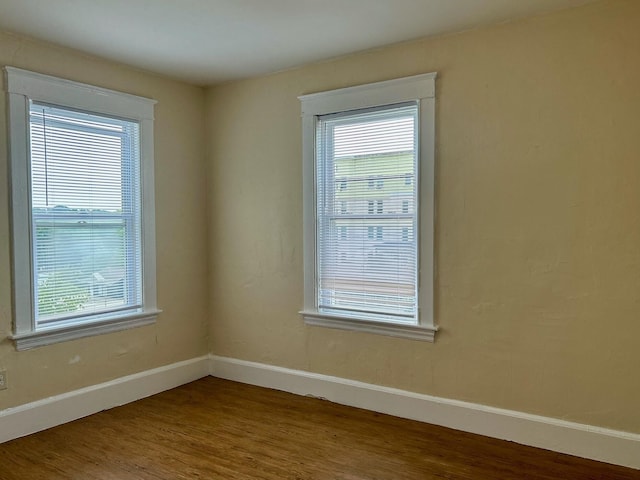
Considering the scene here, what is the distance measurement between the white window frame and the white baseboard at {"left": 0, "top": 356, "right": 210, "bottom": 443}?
1.26 m

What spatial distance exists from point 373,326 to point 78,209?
228 cm

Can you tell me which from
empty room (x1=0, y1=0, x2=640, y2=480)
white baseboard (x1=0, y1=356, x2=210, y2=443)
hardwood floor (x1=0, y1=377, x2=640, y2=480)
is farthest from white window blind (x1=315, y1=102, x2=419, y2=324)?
white baseboard (x1=0, y1=356, x2=210, y2=443)

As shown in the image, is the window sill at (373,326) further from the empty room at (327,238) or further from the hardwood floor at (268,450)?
the hardwood floor at (268,450)

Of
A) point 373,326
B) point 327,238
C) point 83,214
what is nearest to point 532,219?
point 373,326

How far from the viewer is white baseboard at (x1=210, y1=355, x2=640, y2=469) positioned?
8.80ft

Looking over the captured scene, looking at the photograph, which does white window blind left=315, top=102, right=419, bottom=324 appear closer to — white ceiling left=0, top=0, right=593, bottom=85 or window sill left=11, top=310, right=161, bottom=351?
white ceiling left=0, top=0, right=593, bottom=85

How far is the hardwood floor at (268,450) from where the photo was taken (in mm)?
2600

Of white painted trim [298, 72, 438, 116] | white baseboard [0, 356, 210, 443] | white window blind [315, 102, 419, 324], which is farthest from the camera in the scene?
white window blind [315, 102, 419, 324]

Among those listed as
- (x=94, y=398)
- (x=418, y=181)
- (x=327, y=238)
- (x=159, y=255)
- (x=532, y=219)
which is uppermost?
(x=418, y=181)

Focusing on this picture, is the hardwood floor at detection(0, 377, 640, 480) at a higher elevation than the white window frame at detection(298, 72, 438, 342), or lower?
lower

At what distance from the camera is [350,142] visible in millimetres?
3533

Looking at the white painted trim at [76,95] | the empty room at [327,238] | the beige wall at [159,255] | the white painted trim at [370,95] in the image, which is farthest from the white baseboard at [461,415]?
the white painted trim at [76,95]

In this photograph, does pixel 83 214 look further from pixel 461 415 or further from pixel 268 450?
pixel 461 415

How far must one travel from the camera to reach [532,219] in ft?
9.38
